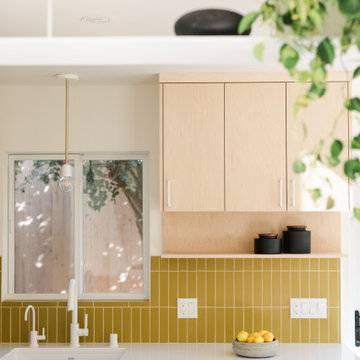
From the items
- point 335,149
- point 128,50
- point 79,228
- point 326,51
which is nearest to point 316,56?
point 326,51

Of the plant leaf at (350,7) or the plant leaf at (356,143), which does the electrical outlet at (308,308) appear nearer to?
the plant leaf at (356,143)

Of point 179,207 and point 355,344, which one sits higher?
point 179,207

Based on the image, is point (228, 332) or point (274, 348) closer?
point (274, 348)

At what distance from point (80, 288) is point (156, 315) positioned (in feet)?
1.62

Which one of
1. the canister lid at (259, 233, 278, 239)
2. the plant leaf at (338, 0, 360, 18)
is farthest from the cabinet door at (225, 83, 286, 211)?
the plant leaf at (338, 0, 360, 18)

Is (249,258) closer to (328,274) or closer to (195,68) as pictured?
(328,274)

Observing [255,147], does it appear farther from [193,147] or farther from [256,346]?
[256,346]

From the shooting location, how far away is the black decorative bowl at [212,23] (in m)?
1.24

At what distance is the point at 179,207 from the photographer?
10.5 feet

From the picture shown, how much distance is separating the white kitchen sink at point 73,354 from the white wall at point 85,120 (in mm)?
839

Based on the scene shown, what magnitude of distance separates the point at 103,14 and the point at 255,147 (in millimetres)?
1169

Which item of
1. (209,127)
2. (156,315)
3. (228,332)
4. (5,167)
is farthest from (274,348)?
(5,167)

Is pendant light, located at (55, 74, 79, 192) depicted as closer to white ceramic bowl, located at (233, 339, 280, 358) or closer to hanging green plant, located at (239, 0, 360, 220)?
white ceramic bowl, located at (233, 339, 280, 358)

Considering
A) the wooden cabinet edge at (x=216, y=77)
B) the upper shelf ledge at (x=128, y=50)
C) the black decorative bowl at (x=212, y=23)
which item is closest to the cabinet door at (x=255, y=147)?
the wooden cabinet edge at (x=216, y=77)
